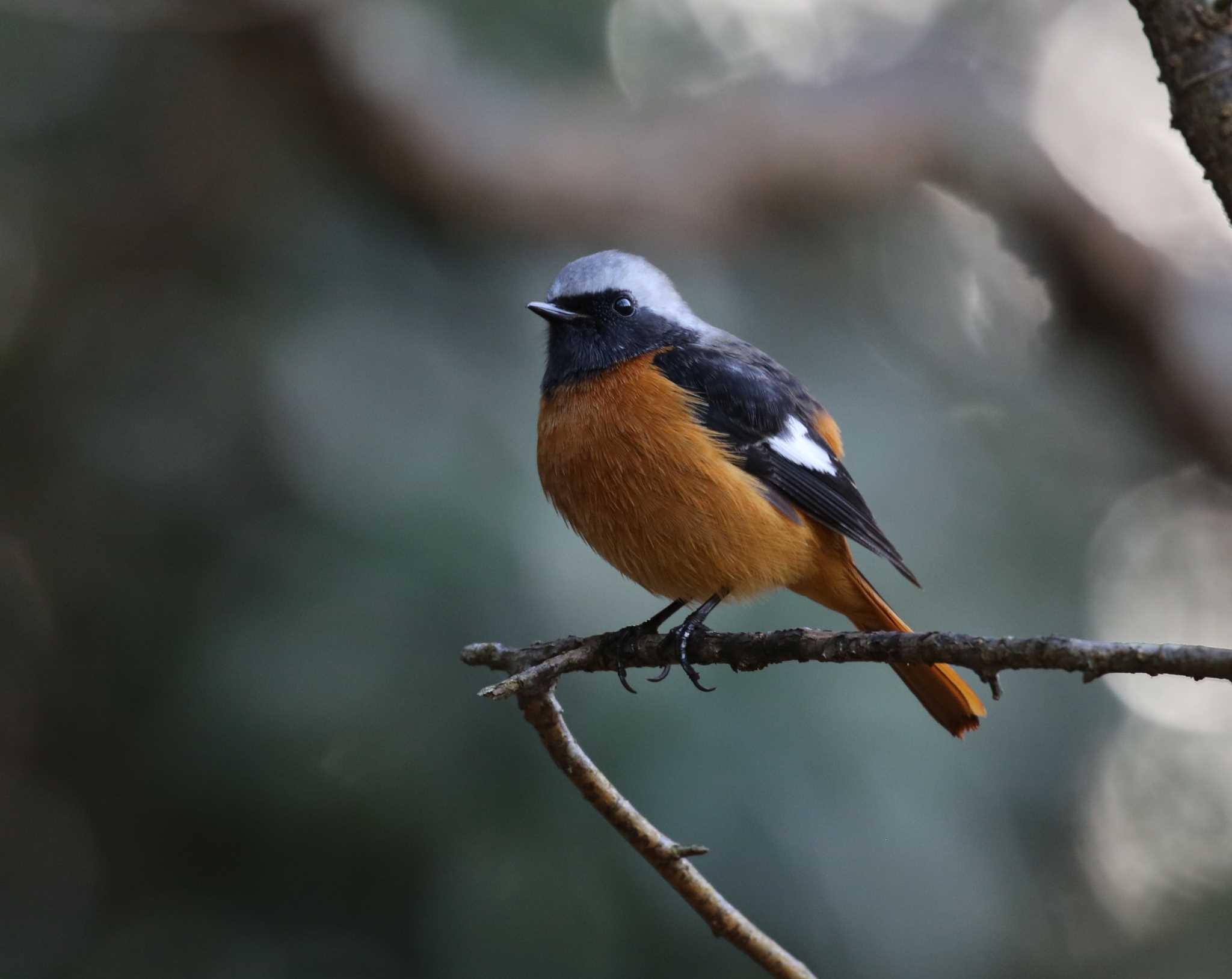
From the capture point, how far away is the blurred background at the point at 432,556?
375cm

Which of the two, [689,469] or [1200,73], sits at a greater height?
[1200,73]

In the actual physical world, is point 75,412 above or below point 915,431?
above

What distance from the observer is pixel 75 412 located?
484 centimetres

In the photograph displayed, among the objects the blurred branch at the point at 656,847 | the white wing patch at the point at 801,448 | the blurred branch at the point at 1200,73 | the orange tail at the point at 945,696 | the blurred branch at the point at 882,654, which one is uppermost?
the blurred branch at the point at 1200,73

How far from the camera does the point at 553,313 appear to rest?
3.50 meters

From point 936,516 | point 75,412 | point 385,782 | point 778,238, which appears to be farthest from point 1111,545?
point 75,412

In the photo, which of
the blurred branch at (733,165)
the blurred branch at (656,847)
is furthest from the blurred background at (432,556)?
the blurred branch at (656,847)

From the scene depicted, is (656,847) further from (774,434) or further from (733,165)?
(733,165)

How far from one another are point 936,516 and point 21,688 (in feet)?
11.5

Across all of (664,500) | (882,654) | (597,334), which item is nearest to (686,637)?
(664,500)

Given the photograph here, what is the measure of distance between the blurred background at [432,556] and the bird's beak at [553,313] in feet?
2.54

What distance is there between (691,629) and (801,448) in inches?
27.4

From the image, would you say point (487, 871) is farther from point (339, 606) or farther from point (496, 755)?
point (339, 606)

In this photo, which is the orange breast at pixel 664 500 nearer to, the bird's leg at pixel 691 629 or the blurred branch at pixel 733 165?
the bird's leg at pixel 691 629
